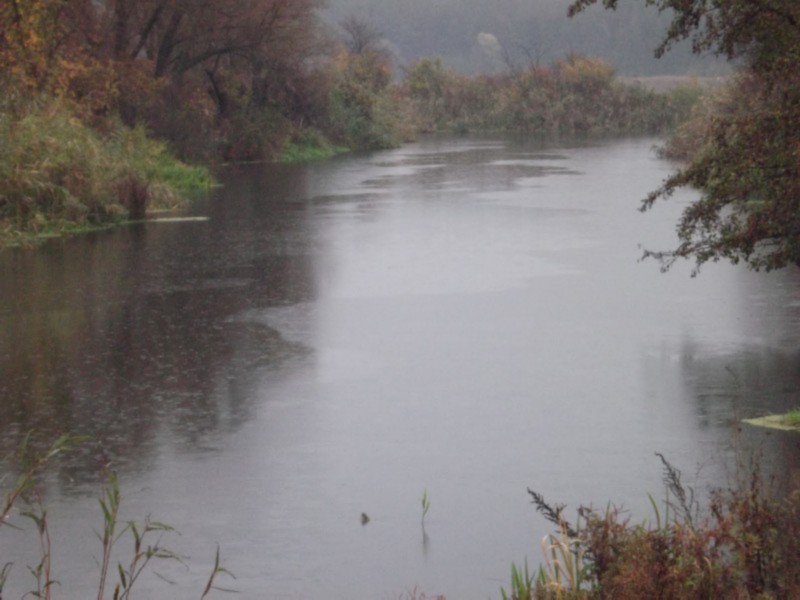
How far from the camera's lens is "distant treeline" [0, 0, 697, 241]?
22656mm

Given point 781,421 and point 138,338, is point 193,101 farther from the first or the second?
point 781,421

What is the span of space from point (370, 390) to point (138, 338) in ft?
10.1

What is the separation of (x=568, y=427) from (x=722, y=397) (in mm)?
1481

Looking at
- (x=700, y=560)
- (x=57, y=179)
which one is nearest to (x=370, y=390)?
(x=700, y=560)

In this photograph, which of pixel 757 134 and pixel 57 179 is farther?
pixel 57 179

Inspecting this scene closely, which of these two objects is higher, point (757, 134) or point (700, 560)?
point (757, 134)

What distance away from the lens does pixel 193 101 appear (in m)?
44.2

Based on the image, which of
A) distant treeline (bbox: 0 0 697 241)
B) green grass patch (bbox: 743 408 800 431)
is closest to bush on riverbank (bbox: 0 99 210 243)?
distant treeline (bbox: 0 0 697 241)

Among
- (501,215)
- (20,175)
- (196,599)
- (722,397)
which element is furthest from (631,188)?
(196,599)

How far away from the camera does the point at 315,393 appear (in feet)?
36.2

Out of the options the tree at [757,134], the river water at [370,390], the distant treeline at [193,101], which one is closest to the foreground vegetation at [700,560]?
the river water at [370,390]

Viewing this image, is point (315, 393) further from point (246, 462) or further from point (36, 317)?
point (36, 317)

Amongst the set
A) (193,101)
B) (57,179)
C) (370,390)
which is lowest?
(370,390)

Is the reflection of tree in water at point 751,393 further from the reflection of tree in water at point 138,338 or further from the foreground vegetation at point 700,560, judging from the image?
the reflection of tree in water at point 138,338
